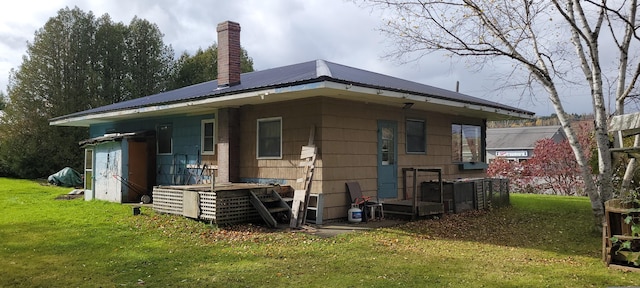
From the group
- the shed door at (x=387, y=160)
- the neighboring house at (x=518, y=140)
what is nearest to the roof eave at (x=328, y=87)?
the shed door at (x=387, y=160)

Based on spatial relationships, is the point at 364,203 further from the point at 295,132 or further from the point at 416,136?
the point at 416,136

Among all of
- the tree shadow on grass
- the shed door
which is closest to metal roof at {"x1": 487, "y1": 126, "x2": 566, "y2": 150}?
the tree shadow on grass

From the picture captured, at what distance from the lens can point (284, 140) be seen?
10.5m

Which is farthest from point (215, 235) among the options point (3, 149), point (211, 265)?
point (3, 149)

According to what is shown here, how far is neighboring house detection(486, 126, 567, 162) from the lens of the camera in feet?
125

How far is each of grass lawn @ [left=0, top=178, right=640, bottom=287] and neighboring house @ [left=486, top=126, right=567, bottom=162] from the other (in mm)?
29595

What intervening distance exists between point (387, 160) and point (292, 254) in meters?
5.14

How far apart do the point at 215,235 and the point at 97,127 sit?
1077 cm

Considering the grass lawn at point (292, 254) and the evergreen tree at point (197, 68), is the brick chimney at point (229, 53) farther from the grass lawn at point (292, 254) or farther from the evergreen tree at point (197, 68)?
the evergreen tree at point (197, 68)

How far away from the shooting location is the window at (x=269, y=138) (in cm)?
1066

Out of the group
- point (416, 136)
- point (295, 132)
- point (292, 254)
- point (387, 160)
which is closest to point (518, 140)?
point (416, 136)

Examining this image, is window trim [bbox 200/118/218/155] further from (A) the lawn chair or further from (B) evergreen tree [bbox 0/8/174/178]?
(B) evergreen tree [bbox 0/8/174/178]

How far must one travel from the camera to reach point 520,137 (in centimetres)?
4041

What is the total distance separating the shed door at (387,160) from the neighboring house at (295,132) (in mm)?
24
